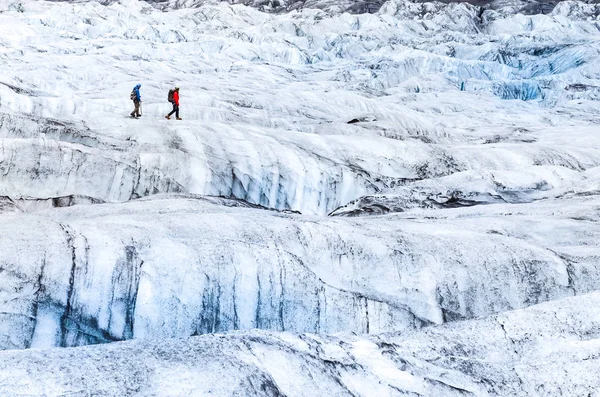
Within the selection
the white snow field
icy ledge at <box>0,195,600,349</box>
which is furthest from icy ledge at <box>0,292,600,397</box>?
icy ledge at <box>0,195,600,349</box>

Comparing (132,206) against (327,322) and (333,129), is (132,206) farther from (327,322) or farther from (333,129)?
(333,129)

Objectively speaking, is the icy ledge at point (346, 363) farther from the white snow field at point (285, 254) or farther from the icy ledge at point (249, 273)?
the icy ledge at point (249, 273)

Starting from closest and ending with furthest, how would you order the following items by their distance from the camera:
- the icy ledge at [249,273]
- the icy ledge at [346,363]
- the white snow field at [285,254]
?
the icy ledge at [346,363]
the white snow field at [285,254]
the icy ledge at [249,273]

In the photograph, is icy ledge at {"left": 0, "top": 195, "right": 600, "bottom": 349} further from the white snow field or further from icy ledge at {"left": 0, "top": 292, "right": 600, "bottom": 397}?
icy ledge at {"left": 0, "top": 292, "right": 600, "bottom": 397}

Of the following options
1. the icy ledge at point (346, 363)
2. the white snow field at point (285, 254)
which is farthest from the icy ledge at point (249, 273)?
the icy ledge at point (346, 363)

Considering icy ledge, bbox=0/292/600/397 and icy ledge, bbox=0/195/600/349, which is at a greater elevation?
icy ledge, bbox=0/292/600/397

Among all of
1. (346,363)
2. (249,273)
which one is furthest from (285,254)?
(346,363)

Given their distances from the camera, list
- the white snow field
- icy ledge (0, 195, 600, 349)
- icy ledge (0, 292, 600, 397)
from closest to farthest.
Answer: icy ledge (0, 292, 600, 397)
the white snow field
icy ledge (0, 195, 600, 349)
